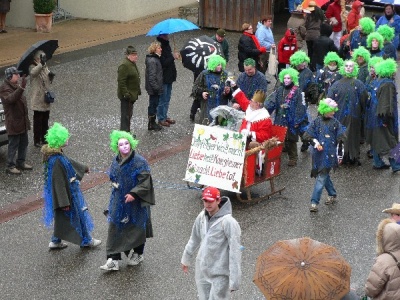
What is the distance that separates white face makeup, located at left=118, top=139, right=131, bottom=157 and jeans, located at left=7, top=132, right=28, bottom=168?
3.89 m

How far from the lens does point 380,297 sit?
299 inches

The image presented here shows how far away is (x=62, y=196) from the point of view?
10680 millimetres

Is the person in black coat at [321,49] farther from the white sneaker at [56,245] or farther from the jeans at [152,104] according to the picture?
the white sneaker at [56,245]

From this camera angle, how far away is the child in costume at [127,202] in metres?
10.2

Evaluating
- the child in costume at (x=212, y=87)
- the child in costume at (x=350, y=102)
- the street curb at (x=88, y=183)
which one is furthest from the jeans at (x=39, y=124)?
the child in costume at (x=350, y=102)

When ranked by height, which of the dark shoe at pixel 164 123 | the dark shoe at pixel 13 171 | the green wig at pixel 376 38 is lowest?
the dark shoe at pixel 13 171

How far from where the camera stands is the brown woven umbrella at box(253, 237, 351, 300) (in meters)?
6.84

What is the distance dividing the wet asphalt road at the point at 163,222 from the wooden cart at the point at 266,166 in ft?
0.56

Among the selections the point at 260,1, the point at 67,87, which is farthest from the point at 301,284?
the point at 260,1

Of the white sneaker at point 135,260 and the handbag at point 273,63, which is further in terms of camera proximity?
the handbag at point 273,63

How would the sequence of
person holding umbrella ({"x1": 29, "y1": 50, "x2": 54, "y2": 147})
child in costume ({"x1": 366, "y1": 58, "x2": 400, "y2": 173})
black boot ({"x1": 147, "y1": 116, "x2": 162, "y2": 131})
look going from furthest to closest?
black boot ({"x1": 147, "y1": 116, "x2": 162, "y2": 131})
person holding umbrella ({"x1": 29, "y1": 50, "x2": 54, "y2": 147})
child in costume ({"x1": 366, "y1": 58, "x2": 400, "y2": 173})

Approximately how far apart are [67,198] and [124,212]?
79 cm

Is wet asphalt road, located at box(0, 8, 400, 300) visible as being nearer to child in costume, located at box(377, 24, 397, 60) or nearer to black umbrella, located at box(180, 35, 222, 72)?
black umbrella, located at box(180, 35, 222, 72)

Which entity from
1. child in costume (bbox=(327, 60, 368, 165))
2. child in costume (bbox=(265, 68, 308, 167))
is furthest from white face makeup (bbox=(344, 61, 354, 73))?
child in costume (bbox=(265, 68, 308, 167))
